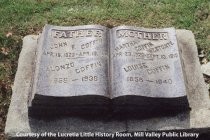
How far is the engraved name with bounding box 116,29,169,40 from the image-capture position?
5262 mm

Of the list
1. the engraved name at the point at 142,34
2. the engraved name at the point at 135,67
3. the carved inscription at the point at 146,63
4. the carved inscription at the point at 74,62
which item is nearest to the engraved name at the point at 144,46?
the carved inscription at the point at 146,63

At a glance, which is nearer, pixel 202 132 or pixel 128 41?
pixel 202 132

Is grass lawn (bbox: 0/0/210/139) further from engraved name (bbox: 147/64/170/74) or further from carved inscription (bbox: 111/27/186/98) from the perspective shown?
engraved name (bbox: 147/64/170/74)

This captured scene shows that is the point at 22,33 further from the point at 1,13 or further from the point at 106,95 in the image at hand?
the point at 106,95

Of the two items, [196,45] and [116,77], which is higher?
[196,45]

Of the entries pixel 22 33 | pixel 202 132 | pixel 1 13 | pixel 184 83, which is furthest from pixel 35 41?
pixel 202 132

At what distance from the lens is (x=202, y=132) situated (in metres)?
4.72

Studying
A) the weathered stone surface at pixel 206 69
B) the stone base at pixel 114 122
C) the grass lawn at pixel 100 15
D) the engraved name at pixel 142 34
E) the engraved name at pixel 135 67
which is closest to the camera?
the stone base at pixel 114 122

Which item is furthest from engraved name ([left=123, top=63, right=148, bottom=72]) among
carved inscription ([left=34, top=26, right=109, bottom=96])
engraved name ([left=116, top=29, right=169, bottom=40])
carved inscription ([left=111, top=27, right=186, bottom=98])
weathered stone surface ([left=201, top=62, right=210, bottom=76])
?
weathered stone surface ([left=201, top=62, right=210, bottom=76])

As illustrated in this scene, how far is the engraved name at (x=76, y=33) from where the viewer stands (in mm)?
5273

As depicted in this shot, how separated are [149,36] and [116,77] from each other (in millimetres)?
858

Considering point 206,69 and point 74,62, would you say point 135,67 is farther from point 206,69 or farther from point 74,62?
point 206,69

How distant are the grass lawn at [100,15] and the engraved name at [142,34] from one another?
3.43 feet

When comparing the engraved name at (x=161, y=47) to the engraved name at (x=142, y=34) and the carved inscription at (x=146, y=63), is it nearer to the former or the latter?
the carved inscription at (x=146, y=63)
